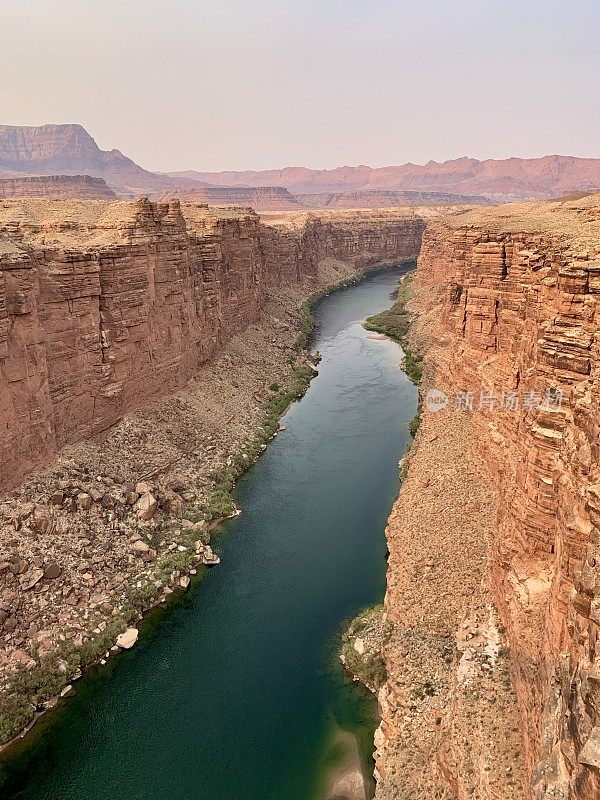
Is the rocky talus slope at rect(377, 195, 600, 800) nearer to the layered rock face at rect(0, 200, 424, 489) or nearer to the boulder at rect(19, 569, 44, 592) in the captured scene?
the boulder at rect(19, 569, 44, 592)

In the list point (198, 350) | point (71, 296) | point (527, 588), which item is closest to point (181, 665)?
point (527, 588)

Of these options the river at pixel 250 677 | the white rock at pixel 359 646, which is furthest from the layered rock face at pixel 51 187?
the white rock at pixel 359 646

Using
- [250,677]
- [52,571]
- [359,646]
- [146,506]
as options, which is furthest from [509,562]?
[146,506]

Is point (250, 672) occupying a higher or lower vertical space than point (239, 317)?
lower

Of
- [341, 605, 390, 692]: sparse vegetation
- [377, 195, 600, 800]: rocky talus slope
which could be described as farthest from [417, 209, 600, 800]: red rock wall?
[341, 605, 390, 692]: sparse vegetation

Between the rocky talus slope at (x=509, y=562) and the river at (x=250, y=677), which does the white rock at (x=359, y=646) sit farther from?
the rocky talus slope at (x=509, y=562)

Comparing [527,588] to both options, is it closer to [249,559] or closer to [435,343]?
[249,559]
